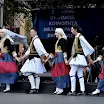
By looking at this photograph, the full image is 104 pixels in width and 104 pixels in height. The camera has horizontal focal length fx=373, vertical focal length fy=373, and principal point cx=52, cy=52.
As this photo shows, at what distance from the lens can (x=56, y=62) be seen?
8727 mm

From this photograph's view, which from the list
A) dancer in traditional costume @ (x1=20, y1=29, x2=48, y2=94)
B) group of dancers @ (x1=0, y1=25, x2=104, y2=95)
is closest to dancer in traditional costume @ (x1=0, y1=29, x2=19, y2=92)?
group of dancers @ (x1=0, y1=25, x2=104, y2=95)

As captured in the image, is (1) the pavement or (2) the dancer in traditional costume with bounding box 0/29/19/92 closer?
(1) the pavement

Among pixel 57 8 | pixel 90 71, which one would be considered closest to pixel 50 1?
pixel 57 8

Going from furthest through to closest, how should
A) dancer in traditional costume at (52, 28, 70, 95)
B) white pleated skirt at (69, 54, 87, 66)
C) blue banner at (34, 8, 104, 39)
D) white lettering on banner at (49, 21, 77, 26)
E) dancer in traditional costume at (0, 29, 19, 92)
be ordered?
white lettering on banner at (49, 21, 77, 26) → blue banner at (34, 8, 104, 39) → dancer in traditional costume at (0, 29, 19, 92) → dancer in traditional costume at (52, 28, 70, 95) → white pleated skirt at (69, 54, 87, 66)

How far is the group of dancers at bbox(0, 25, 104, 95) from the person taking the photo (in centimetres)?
848

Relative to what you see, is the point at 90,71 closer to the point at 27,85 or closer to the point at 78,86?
the point at 78,86

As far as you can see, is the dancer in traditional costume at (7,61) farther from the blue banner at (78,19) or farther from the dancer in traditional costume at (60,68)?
the blue banner at (78,19)

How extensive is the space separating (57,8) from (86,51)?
410cm

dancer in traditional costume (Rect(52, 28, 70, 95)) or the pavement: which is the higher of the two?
dancer in traditional costume (Rect(52, 28, 70, 95))

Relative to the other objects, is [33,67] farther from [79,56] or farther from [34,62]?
[79,56]

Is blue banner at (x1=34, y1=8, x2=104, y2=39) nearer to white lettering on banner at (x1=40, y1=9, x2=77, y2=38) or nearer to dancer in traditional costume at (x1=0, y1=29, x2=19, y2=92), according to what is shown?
white lettering on banner at (x1=40, y1=9, x2=77, y2=38)

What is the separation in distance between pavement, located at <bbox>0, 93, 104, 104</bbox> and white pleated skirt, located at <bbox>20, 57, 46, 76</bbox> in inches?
21.6

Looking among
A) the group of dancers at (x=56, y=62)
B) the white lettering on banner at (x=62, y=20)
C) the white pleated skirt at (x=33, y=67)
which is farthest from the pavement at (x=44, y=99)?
the white lettering on banner at (x=62, y=20)

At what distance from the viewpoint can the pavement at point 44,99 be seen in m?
7.62
